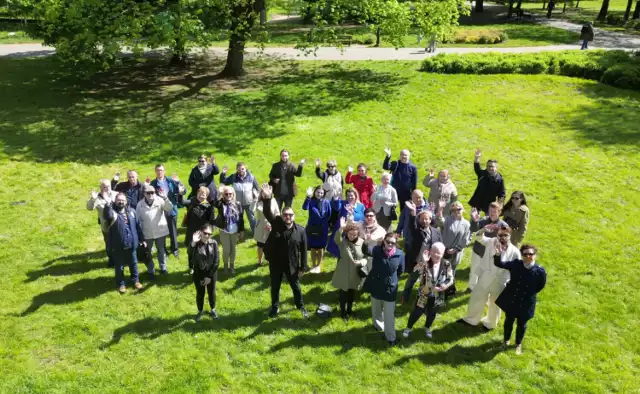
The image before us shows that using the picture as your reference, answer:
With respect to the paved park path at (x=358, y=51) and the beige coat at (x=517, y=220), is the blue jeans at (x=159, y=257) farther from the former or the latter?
the paved park path at (x=358, y=51)

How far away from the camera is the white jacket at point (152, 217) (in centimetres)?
962

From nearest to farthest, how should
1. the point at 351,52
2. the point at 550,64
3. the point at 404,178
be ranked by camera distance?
the point at 404,178
the point at 550,64
the point at 351,52

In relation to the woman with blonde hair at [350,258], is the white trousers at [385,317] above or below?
below

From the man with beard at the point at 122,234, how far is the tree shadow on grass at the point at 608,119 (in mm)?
15751

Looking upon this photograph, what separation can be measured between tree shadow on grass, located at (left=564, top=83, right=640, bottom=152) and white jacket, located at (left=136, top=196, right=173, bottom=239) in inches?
596

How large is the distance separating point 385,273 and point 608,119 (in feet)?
53.0

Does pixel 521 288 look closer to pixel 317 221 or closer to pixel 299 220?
pixel 317 221

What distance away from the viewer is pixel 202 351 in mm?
8227

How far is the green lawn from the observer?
7875 millimetres

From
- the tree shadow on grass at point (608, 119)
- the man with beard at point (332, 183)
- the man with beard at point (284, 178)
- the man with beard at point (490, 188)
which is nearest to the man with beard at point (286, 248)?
the man with beard at point (332, 183)

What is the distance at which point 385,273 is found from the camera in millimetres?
7883

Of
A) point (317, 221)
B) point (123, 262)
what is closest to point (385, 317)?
point (317, 221)

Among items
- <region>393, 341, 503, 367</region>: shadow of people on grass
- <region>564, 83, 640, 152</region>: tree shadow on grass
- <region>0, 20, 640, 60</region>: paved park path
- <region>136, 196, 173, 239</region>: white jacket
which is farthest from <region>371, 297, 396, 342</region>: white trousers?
<region>0, 20, 640, 60</region>: paved park path

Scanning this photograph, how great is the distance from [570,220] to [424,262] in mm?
6901
